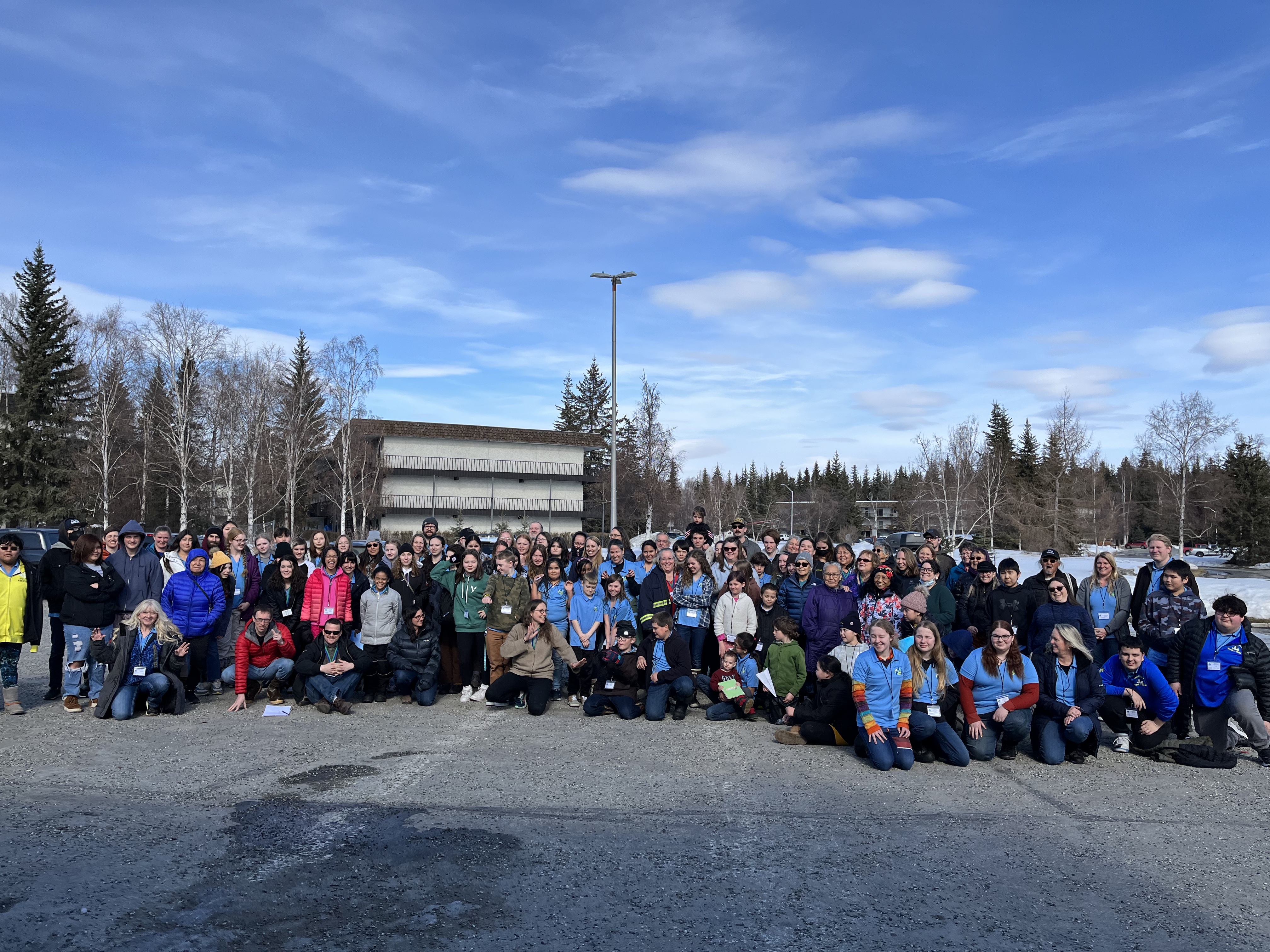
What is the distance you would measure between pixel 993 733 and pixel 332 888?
592 cm

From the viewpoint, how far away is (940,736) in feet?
25.6

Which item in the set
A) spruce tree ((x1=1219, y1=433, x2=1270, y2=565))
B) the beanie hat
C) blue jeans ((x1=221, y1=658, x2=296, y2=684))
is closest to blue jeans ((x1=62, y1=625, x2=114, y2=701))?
blue jeans ((x1=221, y1=658, x2=296, y2=684))

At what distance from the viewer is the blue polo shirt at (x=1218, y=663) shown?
814 cm

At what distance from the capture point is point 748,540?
48.8 feet

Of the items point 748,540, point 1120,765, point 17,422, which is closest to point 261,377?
point 17,422

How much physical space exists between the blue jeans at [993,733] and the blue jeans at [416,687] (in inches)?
229

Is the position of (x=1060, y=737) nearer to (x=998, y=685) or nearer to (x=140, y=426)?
(x=998, y=685)

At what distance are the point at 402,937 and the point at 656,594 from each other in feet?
22.6

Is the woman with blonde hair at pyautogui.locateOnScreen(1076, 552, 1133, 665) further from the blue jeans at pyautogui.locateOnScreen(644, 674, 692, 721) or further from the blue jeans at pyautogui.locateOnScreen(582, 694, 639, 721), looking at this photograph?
the blue jeans at pyautogui.locateOnScreen(582, 694, 639, 721)

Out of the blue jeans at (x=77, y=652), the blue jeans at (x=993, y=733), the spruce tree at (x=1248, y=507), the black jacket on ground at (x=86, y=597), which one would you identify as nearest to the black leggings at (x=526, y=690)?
the blue jeans at (x=77, y=652)

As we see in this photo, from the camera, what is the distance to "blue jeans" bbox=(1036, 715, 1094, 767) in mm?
7797

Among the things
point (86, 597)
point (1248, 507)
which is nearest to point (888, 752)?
point (86, 597)

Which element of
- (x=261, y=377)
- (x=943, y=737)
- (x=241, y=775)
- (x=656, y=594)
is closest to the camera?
(x=241, y=775)

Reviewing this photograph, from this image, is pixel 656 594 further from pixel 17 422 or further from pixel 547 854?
pixel 17 422
